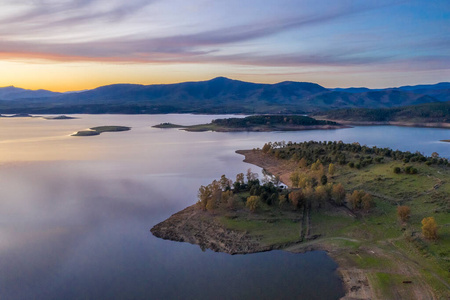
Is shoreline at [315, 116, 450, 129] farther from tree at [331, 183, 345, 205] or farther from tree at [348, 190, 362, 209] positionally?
tree at [348, 190, 362, 209]

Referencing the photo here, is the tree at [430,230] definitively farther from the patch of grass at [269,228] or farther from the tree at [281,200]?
the tree at [281,200]

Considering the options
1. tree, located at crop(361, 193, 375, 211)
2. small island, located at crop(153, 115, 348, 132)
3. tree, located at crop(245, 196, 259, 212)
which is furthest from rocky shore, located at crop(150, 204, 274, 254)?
small island, located at crop(153, 115, 348, 132)

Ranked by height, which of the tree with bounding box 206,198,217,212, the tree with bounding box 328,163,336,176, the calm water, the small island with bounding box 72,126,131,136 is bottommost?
the calm water

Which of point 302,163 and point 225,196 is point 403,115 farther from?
point 225,196

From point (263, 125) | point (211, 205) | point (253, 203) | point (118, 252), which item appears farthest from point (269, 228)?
point (263, 125)

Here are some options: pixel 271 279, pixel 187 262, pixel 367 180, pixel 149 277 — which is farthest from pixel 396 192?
pixel 149 277

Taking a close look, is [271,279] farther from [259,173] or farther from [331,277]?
[259,173]
